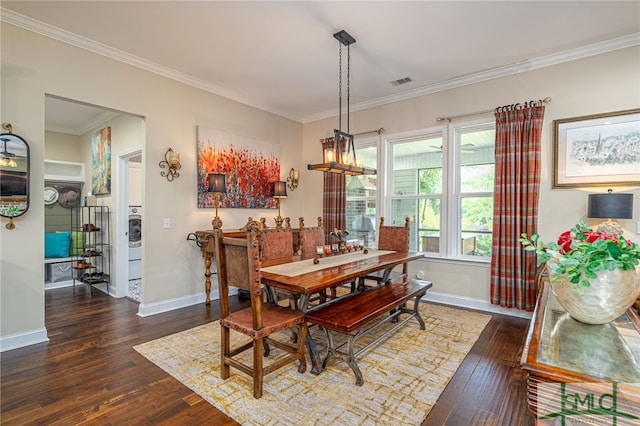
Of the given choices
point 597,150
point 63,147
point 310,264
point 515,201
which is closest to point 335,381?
Answer: point 310,264

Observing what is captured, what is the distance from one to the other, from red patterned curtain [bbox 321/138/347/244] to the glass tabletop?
3.92m

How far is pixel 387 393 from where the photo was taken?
2199 mm

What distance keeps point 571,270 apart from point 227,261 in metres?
2.00

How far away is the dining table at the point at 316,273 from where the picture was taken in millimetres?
2229

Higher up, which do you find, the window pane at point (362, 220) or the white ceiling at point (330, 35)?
the white ceiling at point (330, 35)

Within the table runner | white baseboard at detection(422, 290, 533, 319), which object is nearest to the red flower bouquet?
the table runner

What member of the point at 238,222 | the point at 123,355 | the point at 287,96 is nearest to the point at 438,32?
the point at 287,96

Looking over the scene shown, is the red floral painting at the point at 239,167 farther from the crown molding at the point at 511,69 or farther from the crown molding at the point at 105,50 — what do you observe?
the crown molding at the point at 511,69

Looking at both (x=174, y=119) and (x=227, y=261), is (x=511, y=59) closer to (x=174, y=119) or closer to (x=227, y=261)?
(x=227, y=261)

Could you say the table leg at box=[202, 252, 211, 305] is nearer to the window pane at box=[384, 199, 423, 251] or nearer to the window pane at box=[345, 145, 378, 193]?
the window pane at box=[345, 145, 378, 193]

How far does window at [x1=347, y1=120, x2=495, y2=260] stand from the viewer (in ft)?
Result: 13.4

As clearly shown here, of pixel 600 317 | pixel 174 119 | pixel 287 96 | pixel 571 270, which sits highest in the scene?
pixel 287 96

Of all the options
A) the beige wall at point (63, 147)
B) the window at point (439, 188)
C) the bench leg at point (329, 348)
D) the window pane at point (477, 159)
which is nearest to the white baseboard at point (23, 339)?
the bench leg at point (329, 348)

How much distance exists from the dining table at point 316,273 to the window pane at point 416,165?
1.52 m
